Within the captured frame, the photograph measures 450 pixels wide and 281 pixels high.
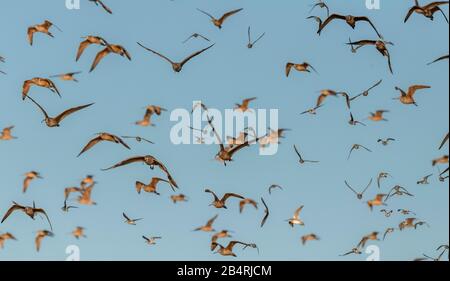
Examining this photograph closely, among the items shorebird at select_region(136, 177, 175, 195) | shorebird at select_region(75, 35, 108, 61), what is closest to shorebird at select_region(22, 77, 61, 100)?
shorebird at select_region(75, 35, 108, 61)

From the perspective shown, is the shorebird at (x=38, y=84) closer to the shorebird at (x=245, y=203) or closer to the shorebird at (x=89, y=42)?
the shorebird at (x=89, y=42)

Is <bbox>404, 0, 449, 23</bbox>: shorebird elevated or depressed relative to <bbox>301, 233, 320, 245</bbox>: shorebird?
elevated

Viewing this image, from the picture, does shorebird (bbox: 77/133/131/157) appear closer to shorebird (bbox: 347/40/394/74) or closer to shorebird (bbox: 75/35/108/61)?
shorebird (bbox: 75/35/108/61)

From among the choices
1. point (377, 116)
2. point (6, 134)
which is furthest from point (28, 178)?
point (377, 116)

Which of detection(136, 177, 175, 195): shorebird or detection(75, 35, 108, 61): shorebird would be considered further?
detection(136, 177, 175, 195): shorebird

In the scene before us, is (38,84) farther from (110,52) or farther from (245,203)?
(245,203)

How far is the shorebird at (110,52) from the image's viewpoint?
28.4 metres

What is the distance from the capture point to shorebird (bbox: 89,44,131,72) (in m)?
28.4

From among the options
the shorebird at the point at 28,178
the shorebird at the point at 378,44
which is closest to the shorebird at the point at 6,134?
the shorebird at the point at 28,178

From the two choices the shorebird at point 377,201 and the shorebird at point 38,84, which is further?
the shorebird at point 377,201

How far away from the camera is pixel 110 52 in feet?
96.8
